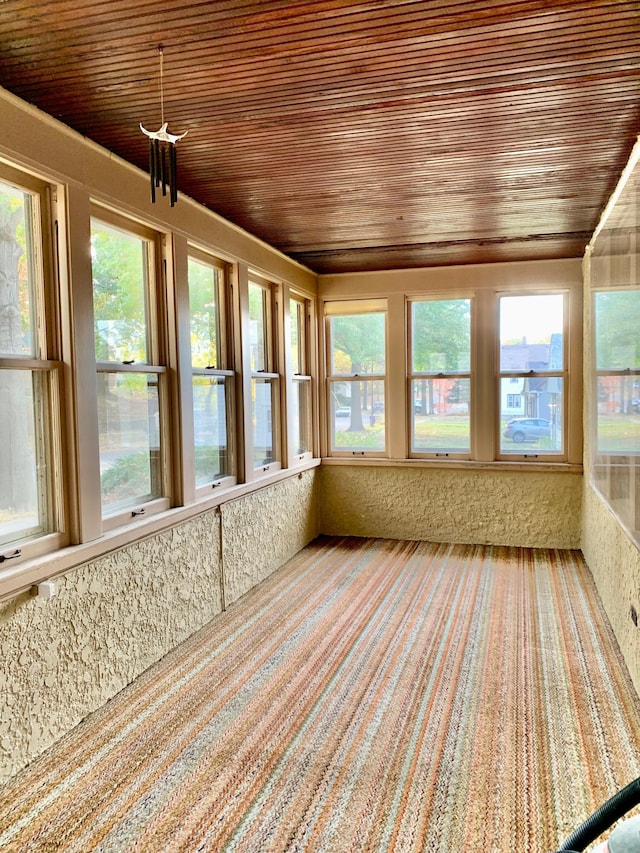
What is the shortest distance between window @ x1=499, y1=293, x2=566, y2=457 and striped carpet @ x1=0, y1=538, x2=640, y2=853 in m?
1.88

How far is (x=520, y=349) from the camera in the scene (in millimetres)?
5648

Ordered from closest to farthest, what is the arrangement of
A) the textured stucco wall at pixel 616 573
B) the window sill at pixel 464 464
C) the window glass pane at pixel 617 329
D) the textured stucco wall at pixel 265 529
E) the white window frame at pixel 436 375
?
1. the window glass pane at pixel 617 329
2. the textured stucco wall at pixel 616 573
3. the textured stucco wall at pixel 265 529
4. the window sill at pixel 464 464
5. the white window frame at pixel 436 375

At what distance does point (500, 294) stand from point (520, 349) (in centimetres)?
55

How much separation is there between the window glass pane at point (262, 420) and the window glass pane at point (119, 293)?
1431 millimetres

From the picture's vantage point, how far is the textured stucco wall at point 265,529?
4250 millimetres

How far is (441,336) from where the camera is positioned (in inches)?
231

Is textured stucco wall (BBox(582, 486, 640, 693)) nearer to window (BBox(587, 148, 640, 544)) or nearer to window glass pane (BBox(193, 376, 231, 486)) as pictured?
window (BBox(587, 148, 640, 544))

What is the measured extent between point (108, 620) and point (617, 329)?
306cm

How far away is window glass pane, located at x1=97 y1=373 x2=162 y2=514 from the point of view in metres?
3.09

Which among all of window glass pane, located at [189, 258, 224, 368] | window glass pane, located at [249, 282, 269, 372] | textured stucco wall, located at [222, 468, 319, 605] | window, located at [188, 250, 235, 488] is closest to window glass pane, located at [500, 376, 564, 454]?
textured stucco wall, located at [222, 468, 319, 605]

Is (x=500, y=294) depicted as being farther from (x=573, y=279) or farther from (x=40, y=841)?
(x=40, y=841)

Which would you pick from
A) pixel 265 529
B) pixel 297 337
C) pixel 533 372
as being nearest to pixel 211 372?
pixel 265 529

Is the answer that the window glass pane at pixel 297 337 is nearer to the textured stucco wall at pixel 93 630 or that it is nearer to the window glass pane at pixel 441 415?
the window glass pane at pixel 441 415

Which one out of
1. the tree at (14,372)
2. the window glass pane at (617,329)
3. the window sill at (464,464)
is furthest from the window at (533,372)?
the tree at (14,372)
